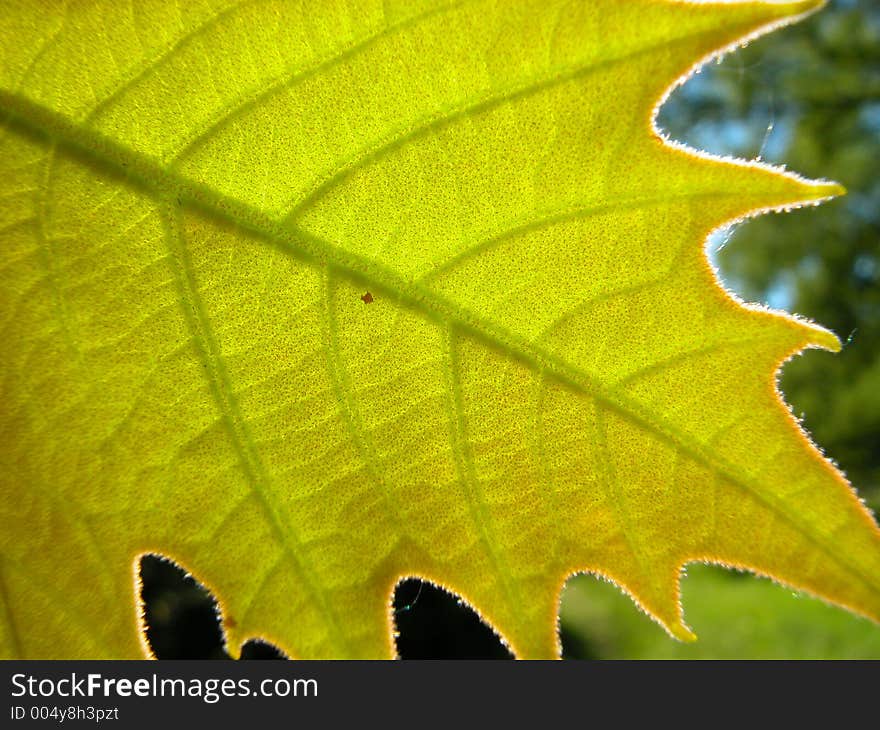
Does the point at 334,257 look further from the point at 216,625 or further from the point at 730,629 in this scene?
the point at 730,629

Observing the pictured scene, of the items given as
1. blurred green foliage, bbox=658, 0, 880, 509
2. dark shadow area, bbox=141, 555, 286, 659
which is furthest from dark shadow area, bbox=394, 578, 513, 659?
blurred green foliage, bbox=658, 0, 880, 509

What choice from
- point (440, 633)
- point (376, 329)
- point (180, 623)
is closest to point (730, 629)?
point (440, 633)

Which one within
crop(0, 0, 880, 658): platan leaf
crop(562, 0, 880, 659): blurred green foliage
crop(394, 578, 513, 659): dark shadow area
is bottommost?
crop(0, 0, 880, 658): platan leaf

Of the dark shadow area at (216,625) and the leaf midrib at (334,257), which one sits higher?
the dark shadow area at (216,625)

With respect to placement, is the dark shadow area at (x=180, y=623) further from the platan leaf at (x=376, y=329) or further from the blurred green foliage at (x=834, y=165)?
the blurred green foliage at (x=834, y=165)

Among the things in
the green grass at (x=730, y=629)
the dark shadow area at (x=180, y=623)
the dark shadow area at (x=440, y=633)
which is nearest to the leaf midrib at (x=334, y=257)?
the dark shadow area at (x=180, y=623)

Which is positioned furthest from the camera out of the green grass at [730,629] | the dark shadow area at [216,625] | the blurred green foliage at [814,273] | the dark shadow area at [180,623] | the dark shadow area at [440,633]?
the blurred green foliage at [814,273]

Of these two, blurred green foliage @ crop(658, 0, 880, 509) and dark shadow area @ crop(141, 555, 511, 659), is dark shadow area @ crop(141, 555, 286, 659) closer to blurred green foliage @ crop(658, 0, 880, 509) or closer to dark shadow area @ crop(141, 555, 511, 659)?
dark shadow area @ crop(141, 555, 511, 659)

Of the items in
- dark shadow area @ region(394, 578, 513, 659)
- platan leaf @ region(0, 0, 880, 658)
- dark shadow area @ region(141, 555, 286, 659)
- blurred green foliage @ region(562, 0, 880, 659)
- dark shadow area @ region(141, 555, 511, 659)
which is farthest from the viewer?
blurred green foliage @ region(562, 0, 880, 659)
